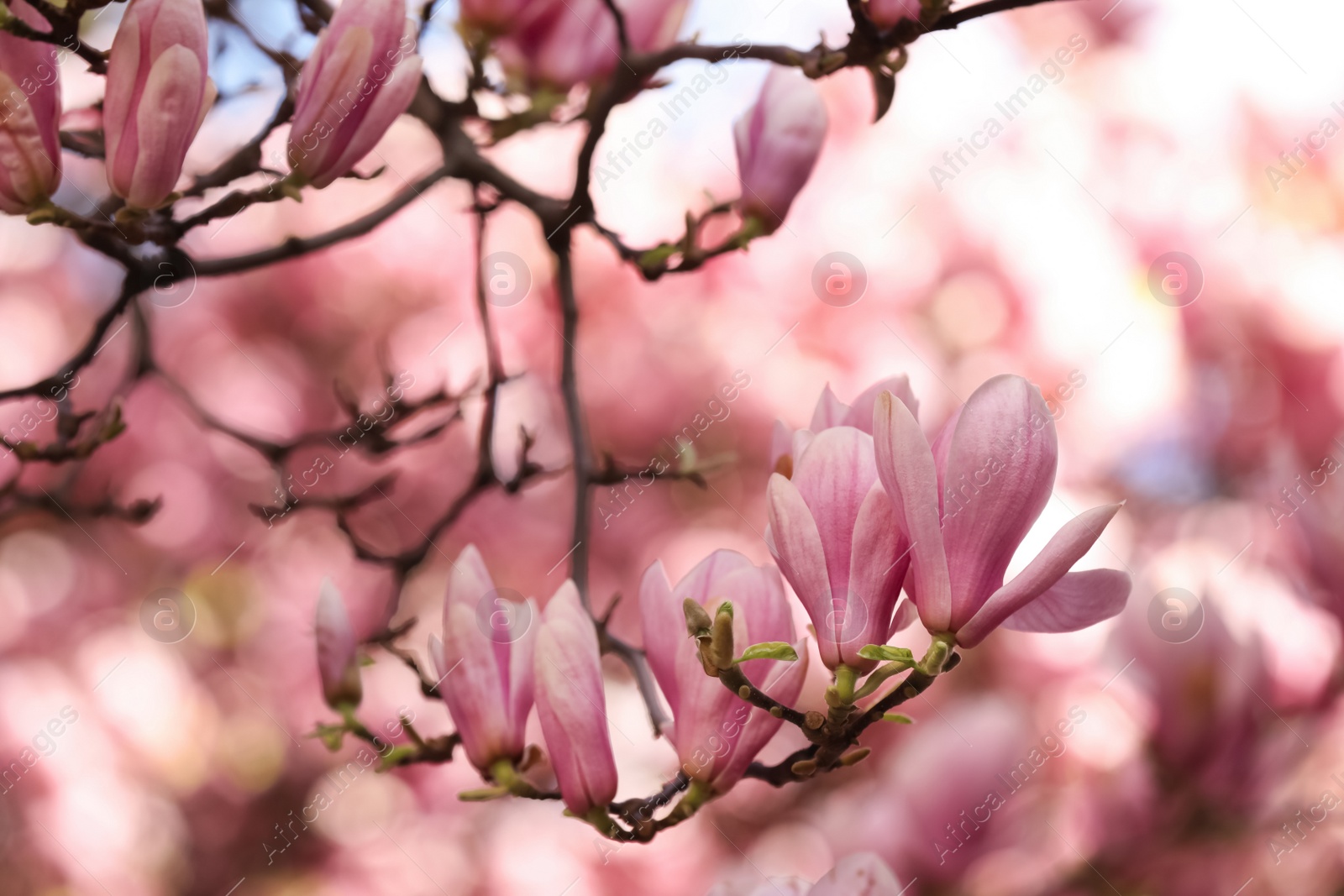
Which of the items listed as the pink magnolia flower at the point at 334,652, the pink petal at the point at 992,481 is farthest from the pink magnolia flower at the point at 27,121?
the pink petal at the point at 992,481

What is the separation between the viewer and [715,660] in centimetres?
43

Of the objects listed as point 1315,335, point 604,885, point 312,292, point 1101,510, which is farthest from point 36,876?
point 1315,335

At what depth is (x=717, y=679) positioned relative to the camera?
49 centimetres

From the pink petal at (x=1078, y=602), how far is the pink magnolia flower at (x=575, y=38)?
572 millimetres

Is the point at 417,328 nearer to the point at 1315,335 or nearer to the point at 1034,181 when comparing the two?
the point at 1034,181

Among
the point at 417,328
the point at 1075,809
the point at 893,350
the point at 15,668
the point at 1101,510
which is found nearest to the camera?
the point at 1101,510

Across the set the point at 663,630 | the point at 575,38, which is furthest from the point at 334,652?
the point at 575,38

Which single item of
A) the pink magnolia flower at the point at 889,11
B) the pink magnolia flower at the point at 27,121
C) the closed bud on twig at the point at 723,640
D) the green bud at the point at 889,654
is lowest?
the closed bud on twig at the point at 723,640

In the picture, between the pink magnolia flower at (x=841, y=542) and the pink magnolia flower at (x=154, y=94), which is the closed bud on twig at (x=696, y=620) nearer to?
the pink magnolia flower at (x=841, y=542)

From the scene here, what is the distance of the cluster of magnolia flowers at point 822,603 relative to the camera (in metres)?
0.41

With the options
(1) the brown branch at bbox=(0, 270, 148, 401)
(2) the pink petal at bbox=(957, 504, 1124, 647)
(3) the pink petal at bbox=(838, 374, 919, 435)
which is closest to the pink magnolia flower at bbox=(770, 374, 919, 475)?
(3) the pink petal at bbox=(838, 374, 919, 435)

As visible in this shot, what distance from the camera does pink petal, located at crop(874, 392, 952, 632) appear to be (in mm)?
406

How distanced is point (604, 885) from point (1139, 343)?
5.01 feet

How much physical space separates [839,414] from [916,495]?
0.40 feet
